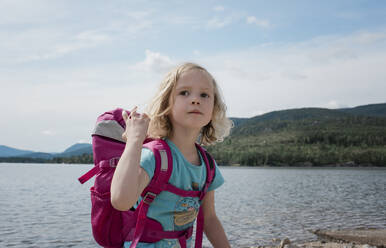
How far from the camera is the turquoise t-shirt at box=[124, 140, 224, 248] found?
2.26 meters

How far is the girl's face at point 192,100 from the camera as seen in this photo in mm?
2471

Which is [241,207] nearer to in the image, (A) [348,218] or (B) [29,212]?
(A) [348,218]

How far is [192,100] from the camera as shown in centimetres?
245

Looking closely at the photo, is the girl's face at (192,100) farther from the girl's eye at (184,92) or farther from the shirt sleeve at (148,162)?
the shirt sleeve at (148,162)

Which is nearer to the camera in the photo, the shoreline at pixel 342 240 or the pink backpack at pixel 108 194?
the pink backpack at pixel 108 194

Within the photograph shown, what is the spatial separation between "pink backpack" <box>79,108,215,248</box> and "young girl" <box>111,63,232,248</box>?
0.15 feet

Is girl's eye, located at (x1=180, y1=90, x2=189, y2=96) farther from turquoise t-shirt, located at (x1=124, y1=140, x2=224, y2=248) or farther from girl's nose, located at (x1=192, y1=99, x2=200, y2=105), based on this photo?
turquoise t-shirt, located at (x1=124, y1=140, x2=224, y2=248)

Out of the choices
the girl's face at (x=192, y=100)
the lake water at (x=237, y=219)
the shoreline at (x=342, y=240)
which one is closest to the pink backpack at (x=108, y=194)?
the girl's face at (x=192, y=100)

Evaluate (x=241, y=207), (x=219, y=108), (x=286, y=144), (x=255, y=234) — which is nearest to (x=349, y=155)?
(x=286, y=144)

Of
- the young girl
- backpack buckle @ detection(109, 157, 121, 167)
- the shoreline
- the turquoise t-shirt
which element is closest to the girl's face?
the young girl

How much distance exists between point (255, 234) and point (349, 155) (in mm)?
151083

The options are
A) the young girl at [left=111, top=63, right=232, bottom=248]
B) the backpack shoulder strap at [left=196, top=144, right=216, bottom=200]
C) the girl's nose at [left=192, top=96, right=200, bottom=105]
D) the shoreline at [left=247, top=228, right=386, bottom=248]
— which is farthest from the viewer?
the shoreline at [left=247, top=228, right=386, bottom=248]

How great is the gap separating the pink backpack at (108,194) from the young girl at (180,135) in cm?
5

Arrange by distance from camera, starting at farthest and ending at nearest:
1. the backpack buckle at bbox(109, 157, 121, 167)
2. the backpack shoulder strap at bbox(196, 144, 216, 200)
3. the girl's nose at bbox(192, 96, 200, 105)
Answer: the backpack shoulder strap at bbox(196, 144, 216, 200)
the girl's nose at bbox(192, 96, 200, 105)
the backpack buckle at bbox(109, 157, 121, 167)
